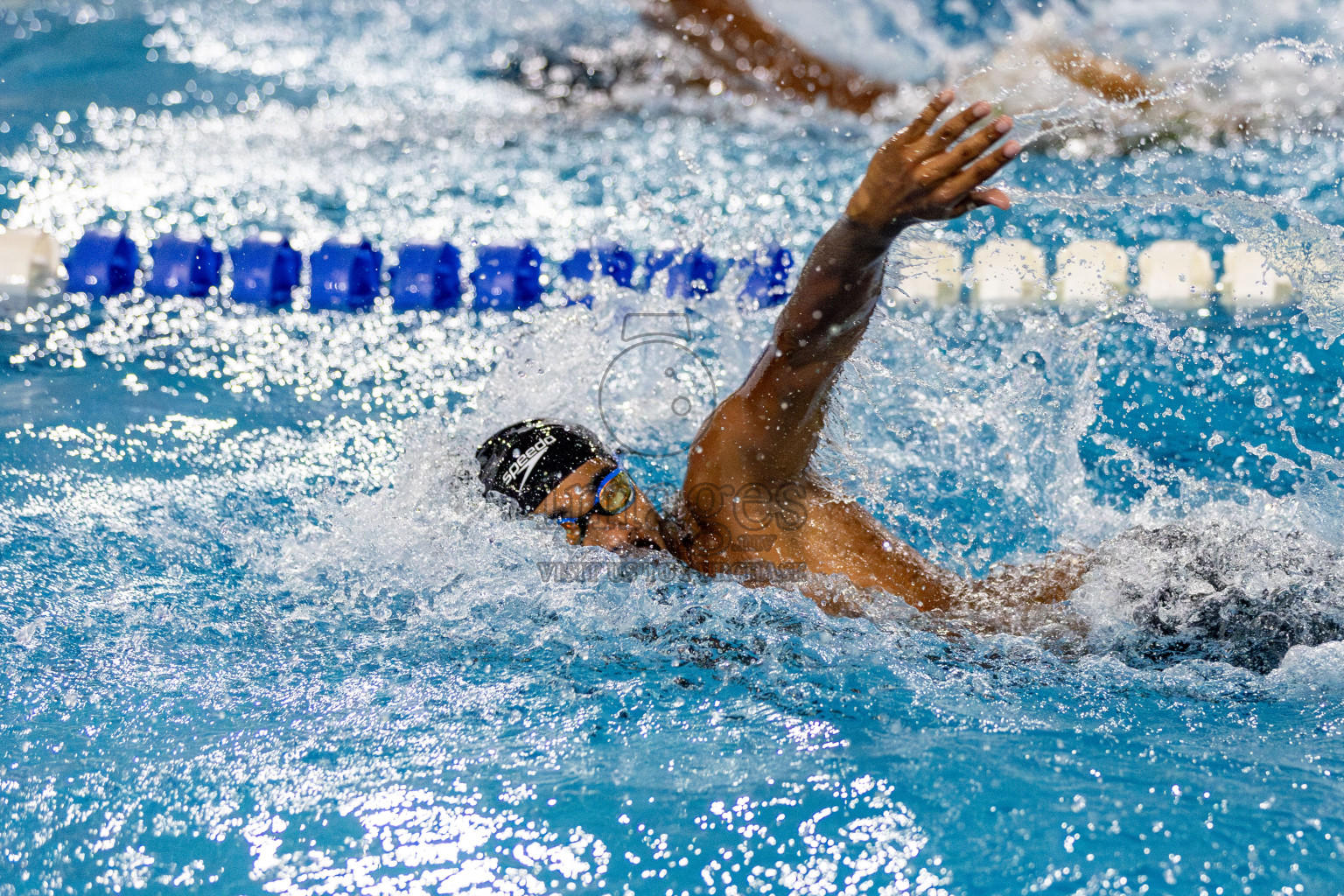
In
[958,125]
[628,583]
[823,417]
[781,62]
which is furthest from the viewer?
[781,62]

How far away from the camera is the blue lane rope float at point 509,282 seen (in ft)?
11.6

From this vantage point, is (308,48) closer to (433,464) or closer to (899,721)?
(433,464)

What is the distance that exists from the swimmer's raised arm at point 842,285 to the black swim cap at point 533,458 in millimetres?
255

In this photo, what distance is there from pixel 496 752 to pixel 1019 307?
235cm

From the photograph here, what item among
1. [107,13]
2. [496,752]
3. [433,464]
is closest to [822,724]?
[496,752]

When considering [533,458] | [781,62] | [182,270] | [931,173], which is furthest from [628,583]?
[781,62]

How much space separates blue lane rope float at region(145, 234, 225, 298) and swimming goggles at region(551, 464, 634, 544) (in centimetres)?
212

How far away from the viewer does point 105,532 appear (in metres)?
2.40

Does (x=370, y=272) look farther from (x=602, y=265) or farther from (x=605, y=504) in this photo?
(x=605, y=504)

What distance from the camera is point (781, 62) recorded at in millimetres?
5559

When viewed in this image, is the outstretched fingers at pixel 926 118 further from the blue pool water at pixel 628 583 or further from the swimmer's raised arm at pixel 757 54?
the swimmer's raised arm at pixel 757 54

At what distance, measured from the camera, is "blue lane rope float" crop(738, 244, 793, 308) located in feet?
11.4

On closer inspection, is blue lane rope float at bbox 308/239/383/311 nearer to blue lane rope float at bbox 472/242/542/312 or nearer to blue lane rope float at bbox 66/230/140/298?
blue lane rope float at bbox 472/242/542/312

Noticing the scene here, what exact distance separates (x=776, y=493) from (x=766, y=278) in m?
1.64
